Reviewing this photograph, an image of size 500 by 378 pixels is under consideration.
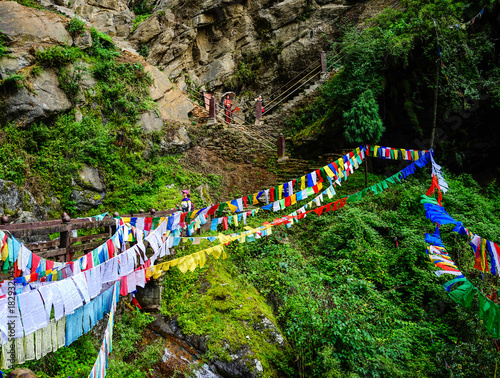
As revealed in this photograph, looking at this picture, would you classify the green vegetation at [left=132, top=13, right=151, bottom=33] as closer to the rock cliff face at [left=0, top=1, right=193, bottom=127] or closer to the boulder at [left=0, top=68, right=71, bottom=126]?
the rock cliff face at [left=0, top=1, right=193, bottom=127]

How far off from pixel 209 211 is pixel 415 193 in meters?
6.69

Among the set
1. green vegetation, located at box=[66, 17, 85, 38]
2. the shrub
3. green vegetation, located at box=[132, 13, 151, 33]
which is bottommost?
the shrub

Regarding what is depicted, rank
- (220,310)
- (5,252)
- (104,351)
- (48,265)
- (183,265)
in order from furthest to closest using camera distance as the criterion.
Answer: (220,310)
(183,265)
(48,265)
(5,252)
(104,351)

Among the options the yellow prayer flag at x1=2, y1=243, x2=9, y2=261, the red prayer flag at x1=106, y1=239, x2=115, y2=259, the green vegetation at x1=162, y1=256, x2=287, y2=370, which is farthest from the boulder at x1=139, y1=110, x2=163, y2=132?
the yellow prayer flag at x1=2, y1=243, x2=9, y2=261

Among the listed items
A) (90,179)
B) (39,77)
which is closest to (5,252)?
(90,179)

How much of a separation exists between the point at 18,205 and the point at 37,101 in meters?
3.74

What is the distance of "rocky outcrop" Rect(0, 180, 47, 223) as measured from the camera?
326 inches

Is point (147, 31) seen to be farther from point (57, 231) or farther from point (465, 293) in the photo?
point (465, 293)

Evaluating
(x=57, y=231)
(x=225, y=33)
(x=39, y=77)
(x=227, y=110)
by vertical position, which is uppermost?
(x=225, y=33)

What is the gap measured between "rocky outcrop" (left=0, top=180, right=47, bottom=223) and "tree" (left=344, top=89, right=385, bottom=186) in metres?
9.72

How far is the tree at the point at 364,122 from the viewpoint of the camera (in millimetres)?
10227

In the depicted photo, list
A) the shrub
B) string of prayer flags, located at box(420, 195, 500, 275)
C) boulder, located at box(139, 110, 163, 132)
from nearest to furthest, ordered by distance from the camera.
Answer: string of prayer flags, located at box(420, 195, 500, 275) → the shrub → boulder, located at box(139, 110, 163, 132)

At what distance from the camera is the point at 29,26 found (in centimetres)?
1152

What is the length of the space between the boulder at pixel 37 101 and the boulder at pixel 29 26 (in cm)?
160
